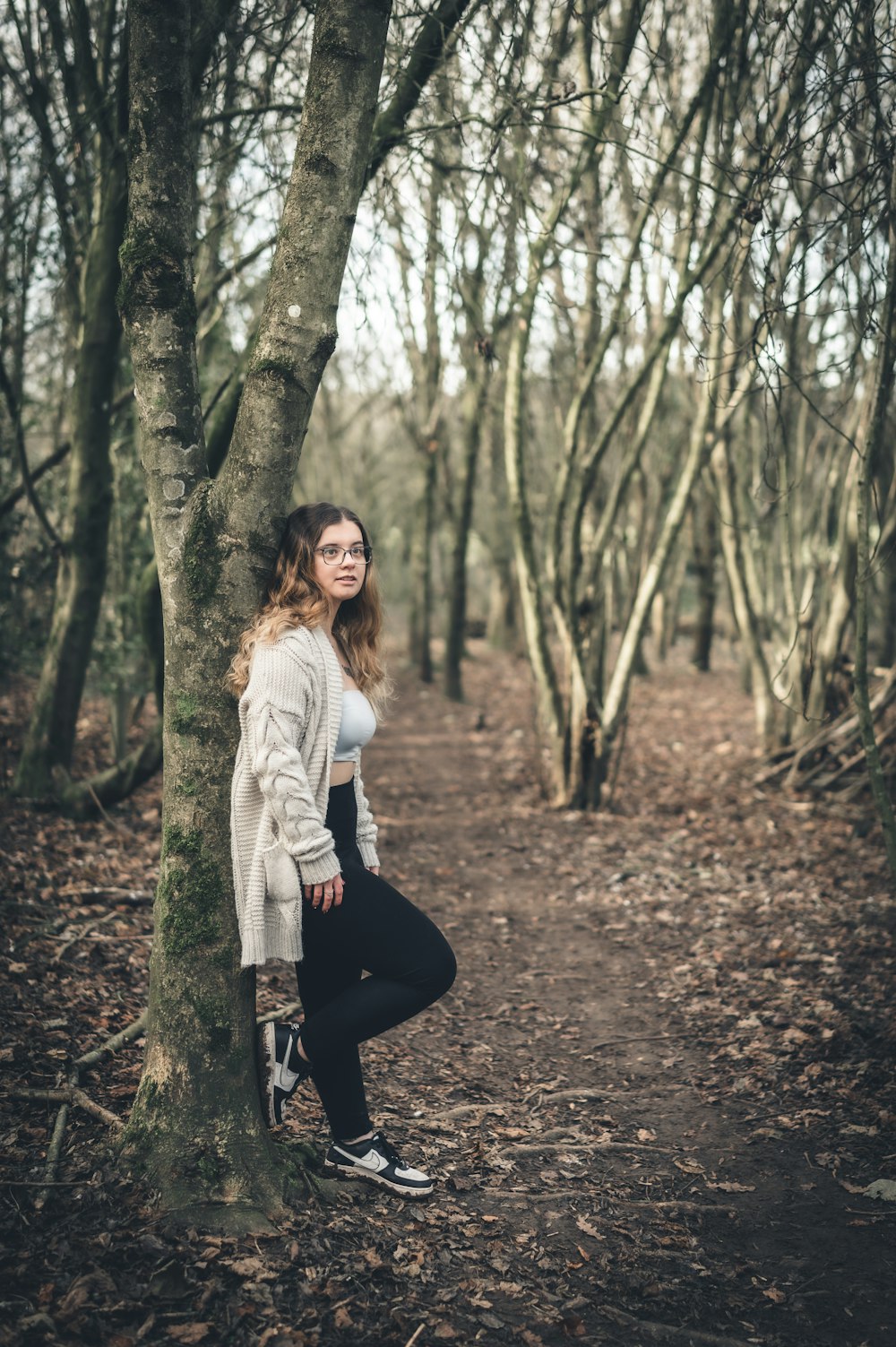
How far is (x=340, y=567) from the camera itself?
304 centimetres

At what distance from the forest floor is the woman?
0.46m

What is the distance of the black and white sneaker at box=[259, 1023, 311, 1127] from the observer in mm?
3021

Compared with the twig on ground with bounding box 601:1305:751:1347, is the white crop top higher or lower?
higher

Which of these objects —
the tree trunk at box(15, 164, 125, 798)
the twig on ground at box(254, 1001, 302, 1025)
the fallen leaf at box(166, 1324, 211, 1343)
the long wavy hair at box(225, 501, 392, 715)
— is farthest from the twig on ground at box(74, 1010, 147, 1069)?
the tree trunk at box(15, 164, 125, 798)

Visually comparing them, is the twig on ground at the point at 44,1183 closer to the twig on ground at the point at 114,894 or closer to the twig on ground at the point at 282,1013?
the twig on ground at the point at 282,1013

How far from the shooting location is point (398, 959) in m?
2.99

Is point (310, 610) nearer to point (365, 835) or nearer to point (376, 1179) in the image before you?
point (365, 835)

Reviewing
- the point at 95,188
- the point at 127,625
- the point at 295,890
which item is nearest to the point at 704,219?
the point at 95,188

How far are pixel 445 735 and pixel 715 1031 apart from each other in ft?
26.8

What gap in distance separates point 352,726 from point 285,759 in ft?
1.18

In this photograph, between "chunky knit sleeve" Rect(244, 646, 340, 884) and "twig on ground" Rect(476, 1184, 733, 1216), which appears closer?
"chunky knit sleeve" Rect(244, 646, 340, 884)

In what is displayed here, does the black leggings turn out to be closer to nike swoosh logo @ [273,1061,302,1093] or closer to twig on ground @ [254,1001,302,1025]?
nike swoosh logo @ [273,1061,302,1093]

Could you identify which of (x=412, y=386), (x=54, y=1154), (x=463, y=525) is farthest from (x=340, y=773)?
(x=412, y=386)

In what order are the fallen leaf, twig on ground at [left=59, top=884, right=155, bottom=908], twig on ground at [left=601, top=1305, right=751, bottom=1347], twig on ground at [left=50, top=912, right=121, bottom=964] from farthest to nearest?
twig on ground at [left=59, top=884, right=155, bottom=908] < twig on ground at [left=50, top=912, right=121, bottom=964] < twig on ground at [left=601, top=1305, right=751, bottom=1347] < the fallen leaf
